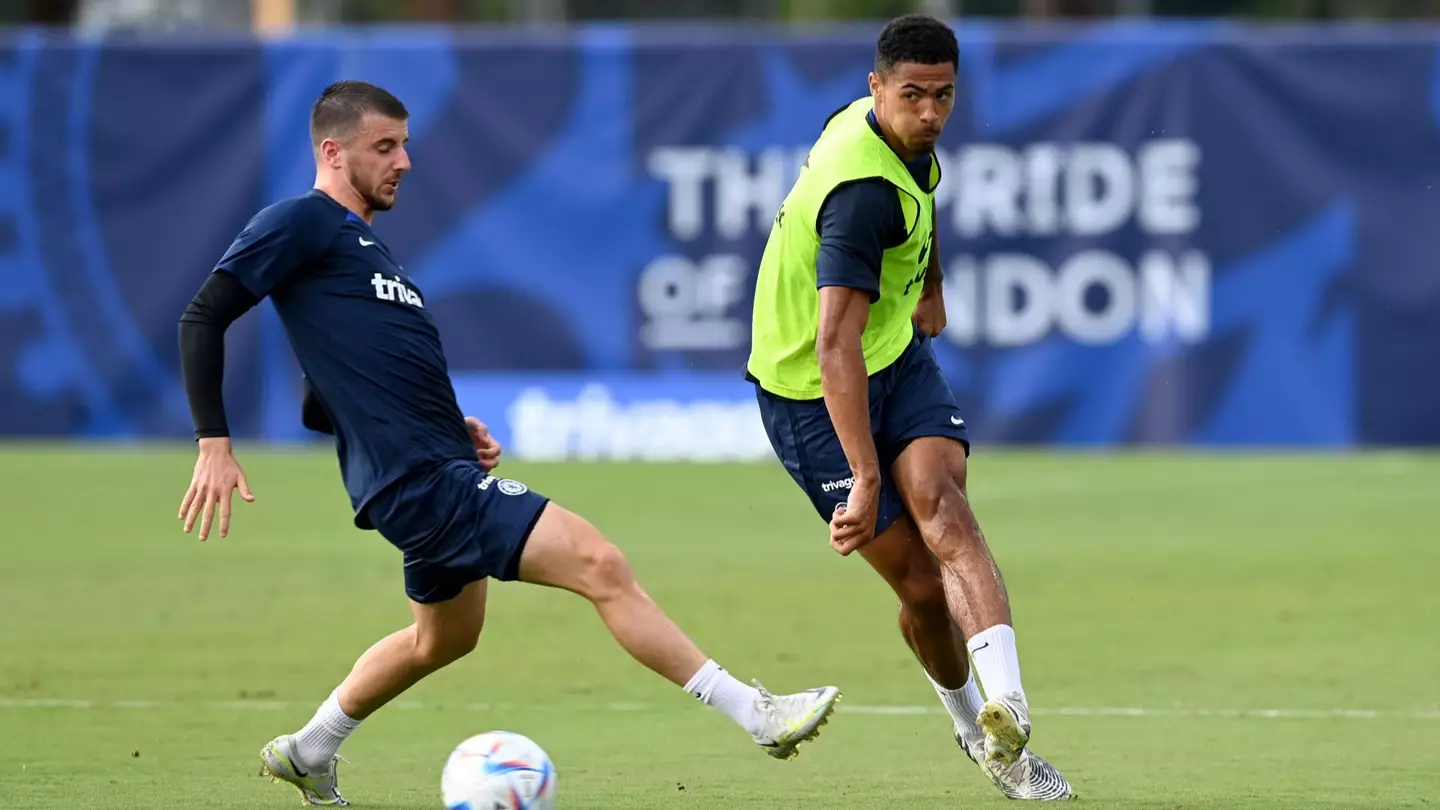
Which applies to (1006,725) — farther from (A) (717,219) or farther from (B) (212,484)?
(A) (717,219)

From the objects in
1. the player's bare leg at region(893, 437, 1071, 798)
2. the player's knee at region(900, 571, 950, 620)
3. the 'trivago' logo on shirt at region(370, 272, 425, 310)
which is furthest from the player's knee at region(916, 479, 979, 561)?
the 'trivago' logo on shirt at region(370, 272, 425, 310)

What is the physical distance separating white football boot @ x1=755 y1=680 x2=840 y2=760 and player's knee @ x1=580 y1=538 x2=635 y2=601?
0.53 m

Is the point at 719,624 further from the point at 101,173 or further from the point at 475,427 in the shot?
the point at 101,173

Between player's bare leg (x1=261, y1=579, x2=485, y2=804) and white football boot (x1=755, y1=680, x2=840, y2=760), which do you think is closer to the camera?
white football boot (x1=755, y1=680, x2=840, y2=760)

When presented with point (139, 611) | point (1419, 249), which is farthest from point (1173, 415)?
point (139, 611)

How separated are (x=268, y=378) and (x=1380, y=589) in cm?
1188

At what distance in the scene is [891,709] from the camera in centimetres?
914

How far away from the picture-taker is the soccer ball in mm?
6031

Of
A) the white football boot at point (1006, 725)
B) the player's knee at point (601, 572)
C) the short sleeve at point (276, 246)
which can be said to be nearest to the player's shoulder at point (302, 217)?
the short sleeve at point (276, 246)

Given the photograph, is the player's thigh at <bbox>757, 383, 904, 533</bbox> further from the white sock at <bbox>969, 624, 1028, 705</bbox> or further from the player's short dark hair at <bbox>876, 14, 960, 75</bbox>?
the player's short dark hair at <bbox>876, 14, 960, 75</bbox>

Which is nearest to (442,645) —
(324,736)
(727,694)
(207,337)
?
(324,736)

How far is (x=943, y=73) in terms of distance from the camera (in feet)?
22.8

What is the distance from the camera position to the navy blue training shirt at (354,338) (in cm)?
661

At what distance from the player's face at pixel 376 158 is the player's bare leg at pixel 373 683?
1257mm
